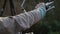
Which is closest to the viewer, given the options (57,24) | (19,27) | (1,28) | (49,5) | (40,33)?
(1,28)

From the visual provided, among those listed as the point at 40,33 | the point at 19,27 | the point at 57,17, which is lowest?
the point at 40,33

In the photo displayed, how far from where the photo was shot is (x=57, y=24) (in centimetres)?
271

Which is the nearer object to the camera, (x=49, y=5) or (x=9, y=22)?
(x=9, y=22)

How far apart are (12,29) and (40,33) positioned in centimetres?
178

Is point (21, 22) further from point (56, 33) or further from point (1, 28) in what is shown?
point (56, 33)

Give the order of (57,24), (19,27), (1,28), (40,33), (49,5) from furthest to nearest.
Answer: (40,33)
(57,24)
(49,5)
(19,27)
(1,28)


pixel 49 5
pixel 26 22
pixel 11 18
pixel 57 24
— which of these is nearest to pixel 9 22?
pixel 11 18

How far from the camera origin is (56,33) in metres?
2.76

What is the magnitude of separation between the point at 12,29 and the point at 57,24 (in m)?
1.63

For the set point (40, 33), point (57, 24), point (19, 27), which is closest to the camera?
point (19, 27)

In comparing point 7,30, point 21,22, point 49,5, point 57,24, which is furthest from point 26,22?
point 57,24

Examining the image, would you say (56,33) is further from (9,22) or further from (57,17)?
(9,22)

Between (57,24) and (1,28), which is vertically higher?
(1,28)

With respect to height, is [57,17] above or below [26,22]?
below
